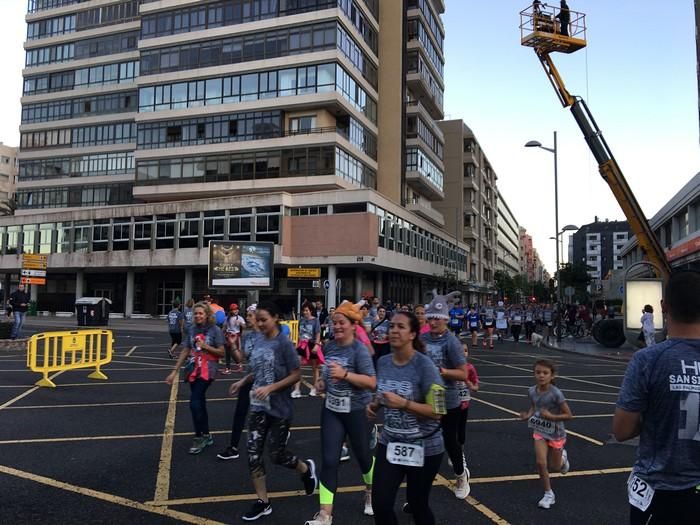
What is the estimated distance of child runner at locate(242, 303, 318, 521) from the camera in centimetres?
454

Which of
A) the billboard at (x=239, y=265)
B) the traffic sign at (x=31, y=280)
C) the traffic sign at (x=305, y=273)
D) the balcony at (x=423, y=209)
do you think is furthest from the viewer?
the balcony at (x=423, y=209)

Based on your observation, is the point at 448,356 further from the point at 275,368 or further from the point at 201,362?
the point at 201,362

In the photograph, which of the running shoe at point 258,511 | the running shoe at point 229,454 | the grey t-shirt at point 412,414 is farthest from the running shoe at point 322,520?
the running shoe at point 229,454

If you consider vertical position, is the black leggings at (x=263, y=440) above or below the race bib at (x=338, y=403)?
below

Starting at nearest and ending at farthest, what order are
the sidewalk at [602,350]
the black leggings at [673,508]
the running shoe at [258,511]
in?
1. the black leggings at [673,508]
2. the running shoe at [258,511]
3. the sidewalk at [602,350]

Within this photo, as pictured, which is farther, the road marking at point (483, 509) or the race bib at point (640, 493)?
the road marking at point (483, 509)

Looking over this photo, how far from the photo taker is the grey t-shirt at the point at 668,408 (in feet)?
7.70

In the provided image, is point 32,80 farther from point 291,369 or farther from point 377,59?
point 291,369

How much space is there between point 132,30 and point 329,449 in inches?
2356

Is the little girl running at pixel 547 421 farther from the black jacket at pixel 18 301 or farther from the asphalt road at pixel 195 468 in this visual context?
the black jacket at pixel 18 301

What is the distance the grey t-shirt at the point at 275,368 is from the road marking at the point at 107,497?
0.97 metres

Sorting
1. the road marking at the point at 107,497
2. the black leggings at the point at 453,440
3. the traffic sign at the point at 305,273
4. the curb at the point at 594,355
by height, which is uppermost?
the traffic sign at the point at 305,273

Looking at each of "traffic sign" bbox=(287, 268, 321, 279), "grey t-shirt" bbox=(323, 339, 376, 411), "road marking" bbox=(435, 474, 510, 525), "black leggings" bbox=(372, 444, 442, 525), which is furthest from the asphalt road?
"traffic sign" bbox=(287, 268, 321, 279)

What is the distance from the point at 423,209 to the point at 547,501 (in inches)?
1867
